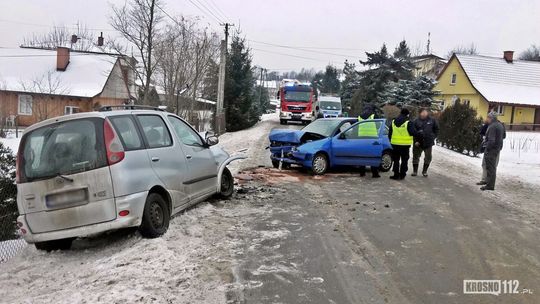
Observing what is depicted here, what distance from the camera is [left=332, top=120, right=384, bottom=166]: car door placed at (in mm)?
11750

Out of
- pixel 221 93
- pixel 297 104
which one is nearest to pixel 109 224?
pixel 221 93

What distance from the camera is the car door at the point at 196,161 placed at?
22.4 feet

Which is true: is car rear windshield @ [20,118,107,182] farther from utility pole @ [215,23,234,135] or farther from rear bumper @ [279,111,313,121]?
rear bumper @ [279,111,313,121]

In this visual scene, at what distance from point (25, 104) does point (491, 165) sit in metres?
38.0

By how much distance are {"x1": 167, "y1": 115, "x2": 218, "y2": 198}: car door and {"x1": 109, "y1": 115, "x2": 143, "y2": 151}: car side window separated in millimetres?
1012

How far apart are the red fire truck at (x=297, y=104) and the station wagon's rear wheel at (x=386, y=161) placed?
18.1 metres

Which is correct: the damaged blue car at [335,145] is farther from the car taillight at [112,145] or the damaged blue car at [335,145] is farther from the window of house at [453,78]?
the window of house at [453,78]

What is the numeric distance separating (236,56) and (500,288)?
28591 mm

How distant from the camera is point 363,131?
1199 centimetres

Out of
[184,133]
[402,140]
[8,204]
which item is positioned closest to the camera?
[8,204]

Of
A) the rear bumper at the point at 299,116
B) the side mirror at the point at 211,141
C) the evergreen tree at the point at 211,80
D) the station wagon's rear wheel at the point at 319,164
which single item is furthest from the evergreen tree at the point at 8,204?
the evergreen tree at the point at 211,80

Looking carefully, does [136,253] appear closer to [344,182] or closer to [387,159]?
[344,182]

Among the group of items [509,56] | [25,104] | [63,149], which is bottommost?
[25,104]

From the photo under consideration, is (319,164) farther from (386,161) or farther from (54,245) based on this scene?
(54,245)
